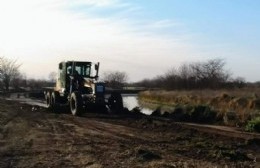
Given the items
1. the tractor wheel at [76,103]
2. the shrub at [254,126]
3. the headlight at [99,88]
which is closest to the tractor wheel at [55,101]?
the tractor wheel at [76,103]

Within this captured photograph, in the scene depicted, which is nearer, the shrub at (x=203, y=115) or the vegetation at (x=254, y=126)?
the vegetation at (x=254, y=126)

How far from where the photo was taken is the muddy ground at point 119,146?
12617mm

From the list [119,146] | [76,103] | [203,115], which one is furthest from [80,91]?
[119,146]

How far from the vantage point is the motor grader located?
26625 mm

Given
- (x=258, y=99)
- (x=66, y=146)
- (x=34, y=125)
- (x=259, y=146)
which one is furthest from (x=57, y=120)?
(x=258, y=99)

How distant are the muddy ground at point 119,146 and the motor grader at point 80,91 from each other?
3686 millimetres

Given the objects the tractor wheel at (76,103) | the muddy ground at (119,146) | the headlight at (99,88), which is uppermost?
→ the headlight at (99,88)

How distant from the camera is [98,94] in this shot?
1041 inches

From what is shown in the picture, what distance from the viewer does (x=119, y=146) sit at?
1522cm

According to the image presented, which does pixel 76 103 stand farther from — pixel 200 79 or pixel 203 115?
pixel 200 79

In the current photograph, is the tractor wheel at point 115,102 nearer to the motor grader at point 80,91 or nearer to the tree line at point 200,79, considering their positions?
the motor grader at point 80,91

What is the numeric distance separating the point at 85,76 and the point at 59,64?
2.25m

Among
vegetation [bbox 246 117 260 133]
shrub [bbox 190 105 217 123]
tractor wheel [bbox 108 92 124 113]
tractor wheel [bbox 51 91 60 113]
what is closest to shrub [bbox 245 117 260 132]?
vegetation [bbox 246 117 260 133]

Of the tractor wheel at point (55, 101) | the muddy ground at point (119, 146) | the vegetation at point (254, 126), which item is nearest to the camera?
the muddy ground at point (119, 146)
